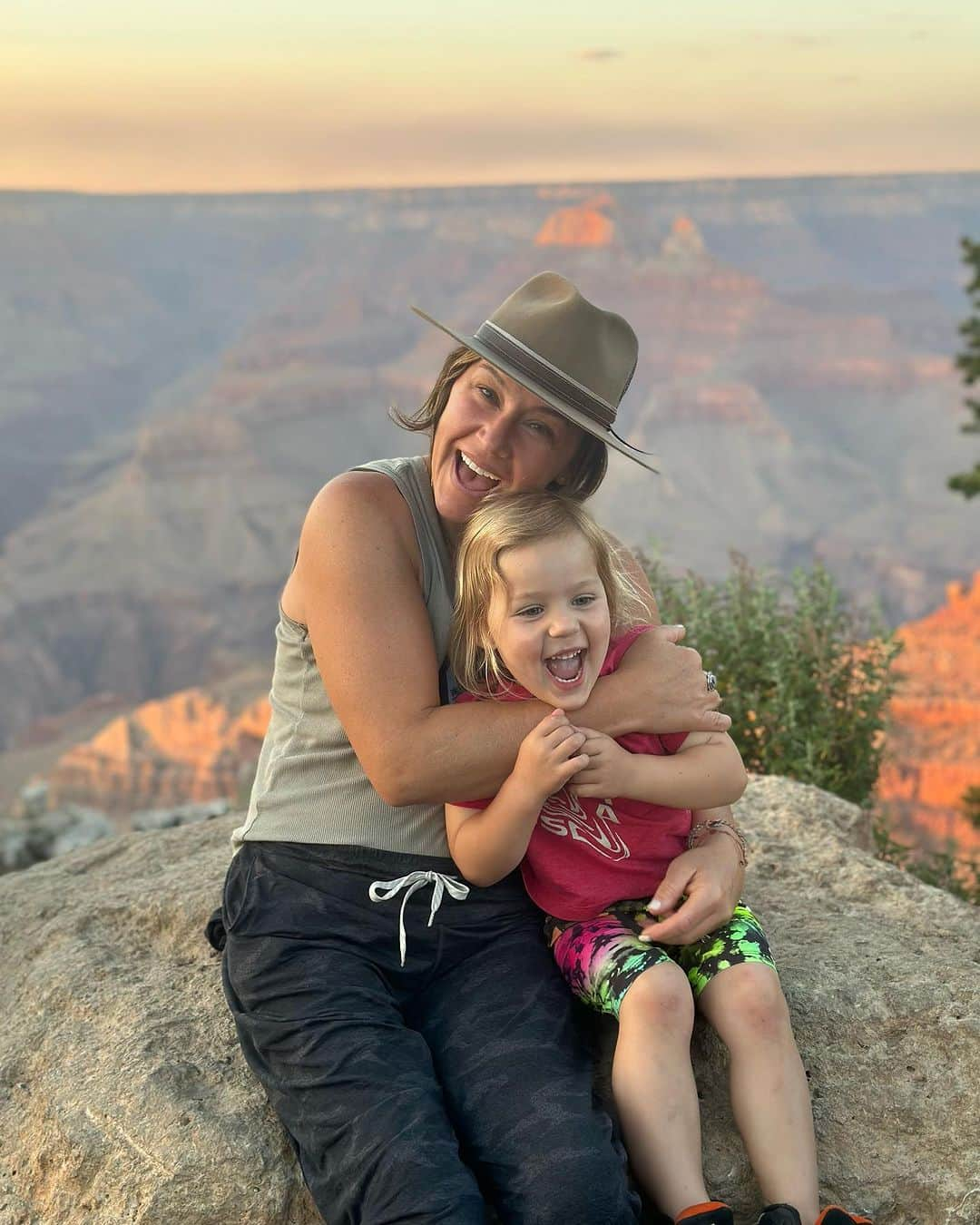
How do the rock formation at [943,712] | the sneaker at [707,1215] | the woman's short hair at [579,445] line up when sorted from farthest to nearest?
the rock formation at [943,712] < the woman's short hair at [579,445] < the sneaker at [707,1215]

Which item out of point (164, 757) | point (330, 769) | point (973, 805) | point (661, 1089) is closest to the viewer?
point (661, 1089)

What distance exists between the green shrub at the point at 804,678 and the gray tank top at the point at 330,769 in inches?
113

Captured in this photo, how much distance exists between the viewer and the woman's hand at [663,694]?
273cm

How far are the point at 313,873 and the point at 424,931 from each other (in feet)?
0.89

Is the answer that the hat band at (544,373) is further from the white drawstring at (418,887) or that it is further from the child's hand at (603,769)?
the white drawstring at (418,887)

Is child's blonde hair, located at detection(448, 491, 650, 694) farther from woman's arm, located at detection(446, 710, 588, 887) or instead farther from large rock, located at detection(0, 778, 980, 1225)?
large rock, located at detection(0, 778, 980, 1225)

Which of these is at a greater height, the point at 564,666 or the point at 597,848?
the point at 564,666

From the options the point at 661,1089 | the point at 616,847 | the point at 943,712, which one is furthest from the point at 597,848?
the point at 943,712

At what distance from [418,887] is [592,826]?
40 cm

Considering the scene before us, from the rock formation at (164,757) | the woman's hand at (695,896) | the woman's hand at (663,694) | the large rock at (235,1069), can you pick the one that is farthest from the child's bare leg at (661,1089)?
the rock formation at (164,757)

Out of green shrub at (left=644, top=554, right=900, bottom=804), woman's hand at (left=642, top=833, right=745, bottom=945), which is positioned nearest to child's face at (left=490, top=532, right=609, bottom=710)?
woman's hand at (left=642, top=833, right=745, bottom=945)

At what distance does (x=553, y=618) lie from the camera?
104 inches

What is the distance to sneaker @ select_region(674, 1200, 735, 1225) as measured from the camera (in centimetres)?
230

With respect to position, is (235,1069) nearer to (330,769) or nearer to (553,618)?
(330,769)
